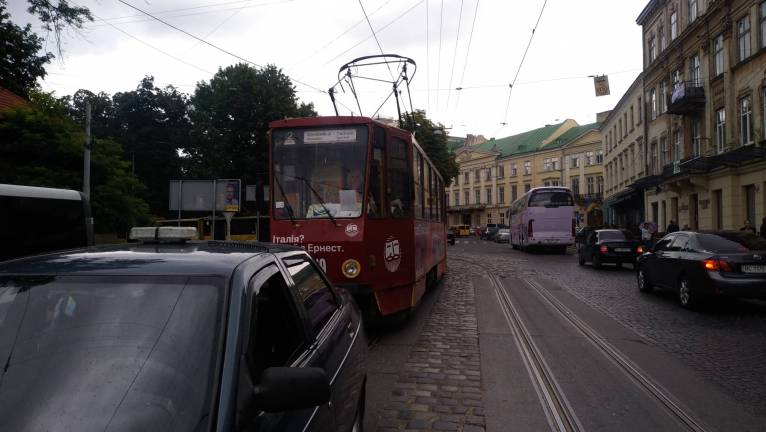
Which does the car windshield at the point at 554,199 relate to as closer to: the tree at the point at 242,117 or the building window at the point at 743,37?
the building window at the point at 743,37

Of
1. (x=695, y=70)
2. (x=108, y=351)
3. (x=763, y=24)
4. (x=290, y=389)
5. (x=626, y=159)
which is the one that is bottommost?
(x=290, y=389)

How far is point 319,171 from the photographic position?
8.41m

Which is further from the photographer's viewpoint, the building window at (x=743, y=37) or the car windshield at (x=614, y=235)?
the building window at (x=743, y=37)

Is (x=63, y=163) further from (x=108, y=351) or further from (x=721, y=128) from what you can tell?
(x=721, y=128)

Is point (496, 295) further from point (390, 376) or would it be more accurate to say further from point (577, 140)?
point (577, 140)

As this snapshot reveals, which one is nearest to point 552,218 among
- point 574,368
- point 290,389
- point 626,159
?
point 626,159

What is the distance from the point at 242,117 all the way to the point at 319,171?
32914 millimetres

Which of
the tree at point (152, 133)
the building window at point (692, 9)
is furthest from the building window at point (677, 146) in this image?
the tree at point (152, 133)

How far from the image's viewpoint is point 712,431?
449 cm

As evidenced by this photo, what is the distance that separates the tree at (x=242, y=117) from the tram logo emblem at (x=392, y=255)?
31179mm

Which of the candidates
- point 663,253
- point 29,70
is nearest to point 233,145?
point 29,70

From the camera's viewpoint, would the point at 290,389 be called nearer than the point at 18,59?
Yes

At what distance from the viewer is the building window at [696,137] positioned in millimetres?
30938

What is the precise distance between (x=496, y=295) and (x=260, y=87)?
30.2m
